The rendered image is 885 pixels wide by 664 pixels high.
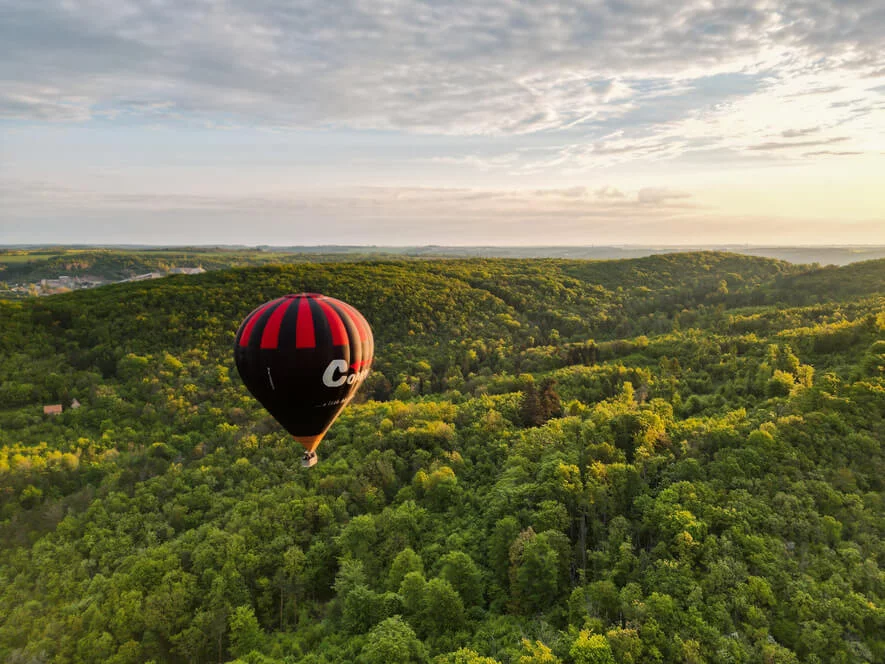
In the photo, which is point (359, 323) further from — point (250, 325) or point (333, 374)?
point (250, 325)

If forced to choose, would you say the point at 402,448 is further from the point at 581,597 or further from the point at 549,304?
the point at 549,304

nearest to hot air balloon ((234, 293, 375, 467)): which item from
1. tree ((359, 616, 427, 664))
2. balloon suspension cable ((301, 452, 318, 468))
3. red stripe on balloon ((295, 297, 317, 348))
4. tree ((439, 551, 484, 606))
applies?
red stripe on balloon ((295, 297, 317, 348))

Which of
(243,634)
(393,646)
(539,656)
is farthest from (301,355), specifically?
(243,634)

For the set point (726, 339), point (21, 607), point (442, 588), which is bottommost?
point (21, 607)

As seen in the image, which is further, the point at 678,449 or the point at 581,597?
the point at 678,449

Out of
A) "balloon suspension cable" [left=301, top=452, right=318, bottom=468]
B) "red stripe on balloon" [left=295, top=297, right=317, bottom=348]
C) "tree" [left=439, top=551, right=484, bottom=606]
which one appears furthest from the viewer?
"tree" [left=439, top=551, right=484, bottom=606]

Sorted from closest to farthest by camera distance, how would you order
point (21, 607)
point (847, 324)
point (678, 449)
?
point (21, 607) < point (678, 449) < point (847, 324)

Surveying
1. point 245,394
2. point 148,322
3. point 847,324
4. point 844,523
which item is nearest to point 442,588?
point 844,523

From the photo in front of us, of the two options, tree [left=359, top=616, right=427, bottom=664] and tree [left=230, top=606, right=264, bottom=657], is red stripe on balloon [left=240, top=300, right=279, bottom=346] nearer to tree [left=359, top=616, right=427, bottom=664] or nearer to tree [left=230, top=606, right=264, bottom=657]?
tree [left=359, top=616, right=427, bottom=664]
